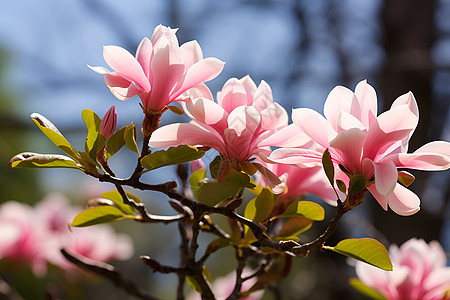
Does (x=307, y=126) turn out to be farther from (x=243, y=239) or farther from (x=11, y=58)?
(x=11, y=58)

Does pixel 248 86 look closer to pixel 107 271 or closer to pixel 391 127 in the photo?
pixel 391 127

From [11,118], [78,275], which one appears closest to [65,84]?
[11,118]

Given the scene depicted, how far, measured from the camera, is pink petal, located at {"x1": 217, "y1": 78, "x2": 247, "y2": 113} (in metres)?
0.46

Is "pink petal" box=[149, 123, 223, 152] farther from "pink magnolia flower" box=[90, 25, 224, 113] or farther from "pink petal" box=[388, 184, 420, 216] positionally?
"pink petal" box=[388, 184, 420, 216]

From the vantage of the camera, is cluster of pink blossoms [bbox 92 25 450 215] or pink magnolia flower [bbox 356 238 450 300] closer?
cluster of pink blossoms [bbox 92 25 450 215]

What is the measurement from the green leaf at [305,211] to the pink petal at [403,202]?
115 mm

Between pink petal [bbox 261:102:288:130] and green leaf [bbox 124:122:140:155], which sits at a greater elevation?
pink petal [bbox 261:102:288:130]

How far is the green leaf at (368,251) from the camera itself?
1.39 ft

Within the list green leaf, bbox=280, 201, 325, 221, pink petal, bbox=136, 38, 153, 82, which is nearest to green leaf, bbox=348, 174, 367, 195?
green leaf, bbox=280, 201, 325, 221

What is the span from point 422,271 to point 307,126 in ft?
1.17

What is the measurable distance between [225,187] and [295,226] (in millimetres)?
132

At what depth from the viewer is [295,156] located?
1.40 ft

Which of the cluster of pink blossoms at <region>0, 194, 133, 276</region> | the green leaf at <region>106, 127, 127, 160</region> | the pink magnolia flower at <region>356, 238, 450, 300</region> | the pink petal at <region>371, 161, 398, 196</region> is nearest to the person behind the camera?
the pink petal at <region>371, 161, 398, 196</region>

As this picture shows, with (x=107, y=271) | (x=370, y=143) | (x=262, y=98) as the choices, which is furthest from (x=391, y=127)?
(x=107, y=271)
